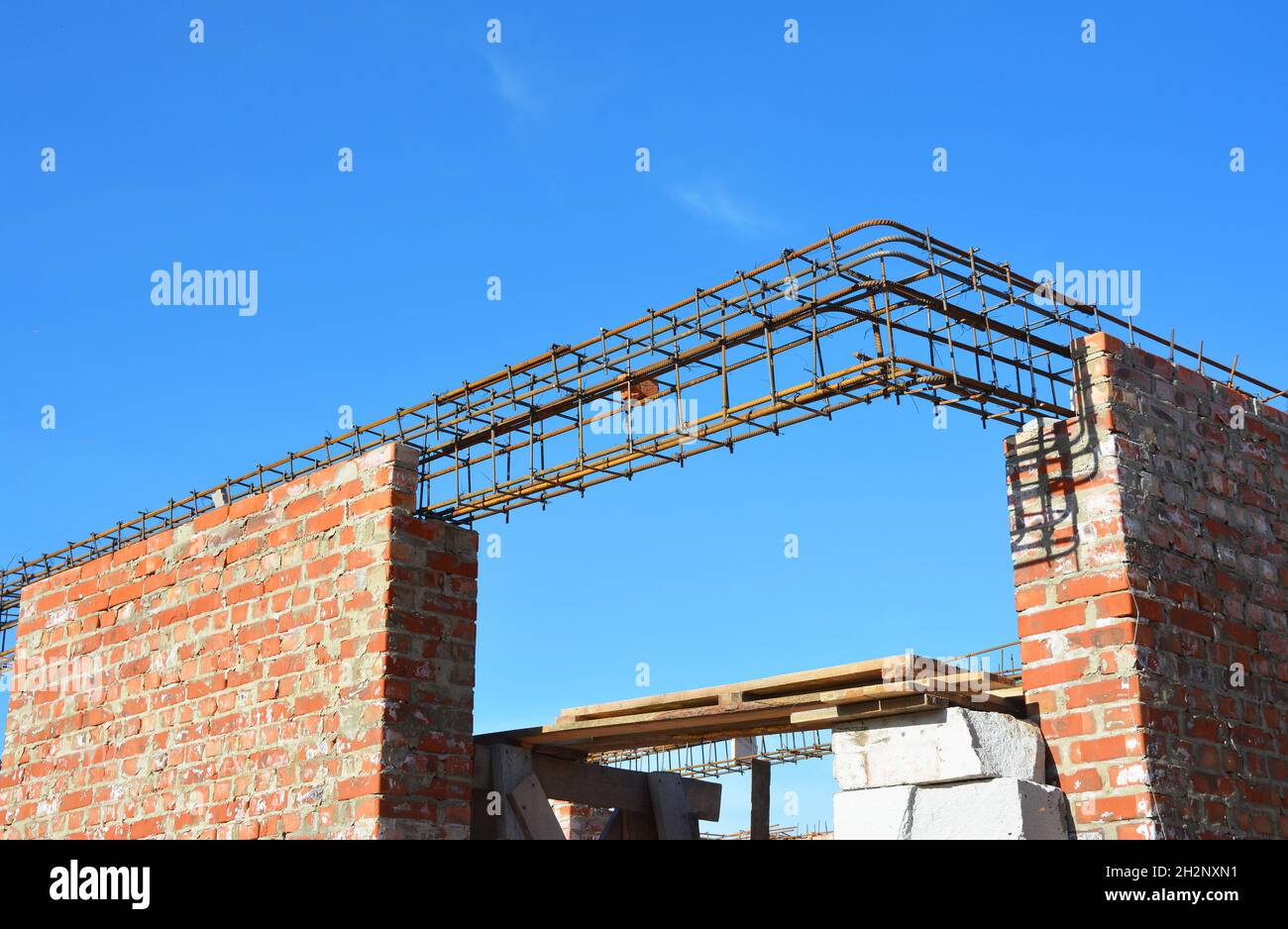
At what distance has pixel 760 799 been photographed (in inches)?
464

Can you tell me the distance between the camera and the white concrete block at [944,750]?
8234 mm

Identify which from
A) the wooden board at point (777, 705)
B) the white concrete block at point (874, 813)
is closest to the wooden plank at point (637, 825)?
the wooden board at point (777, 705)

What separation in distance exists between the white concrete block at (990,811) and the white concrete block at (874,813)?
0.18 ft

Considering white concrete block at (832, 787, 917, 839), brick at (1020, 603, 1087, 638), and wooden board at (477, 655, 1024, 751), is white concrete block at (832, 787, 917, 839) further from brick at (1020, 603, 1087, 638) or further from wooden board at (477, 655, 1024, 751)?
brick at (1020, 603, 1087, 638)

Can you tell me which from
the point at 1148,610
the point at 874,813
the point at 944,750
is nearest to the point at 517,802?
the point at 874,813

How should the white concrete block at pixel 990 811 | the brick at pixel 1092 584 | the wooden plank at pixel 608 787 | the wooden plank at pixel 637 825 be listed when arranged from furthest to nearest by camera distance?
the wooden plank at pixel 637 825 → the wooden plank at pixel 608 787 → the brick at pixel 1092 584 → the white concrete block at pixel 990 811

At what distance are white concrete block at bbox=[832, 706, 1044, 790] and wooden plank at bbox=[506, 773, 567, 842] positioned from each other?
7.93 ft

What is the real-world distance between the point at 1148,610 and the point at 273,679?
222 inches

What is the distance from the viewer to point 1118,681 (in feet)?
26.7

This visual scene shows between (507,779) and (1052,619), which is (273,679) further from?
(1052,619)

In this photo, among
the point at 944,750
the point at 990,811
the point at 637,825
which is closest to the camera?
the point at 990,811

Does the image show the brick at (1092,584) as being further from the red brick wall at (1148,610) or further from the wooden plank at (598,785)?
the wooden plank at (598,785)

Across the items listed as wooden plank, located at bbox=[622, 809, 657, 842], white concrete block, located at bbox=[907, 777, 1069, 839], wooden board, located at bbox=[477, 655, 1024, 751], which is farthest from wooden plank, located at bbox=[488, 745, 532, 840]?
white concrete block, located at bbox=[907, 777, 1069, 839]
